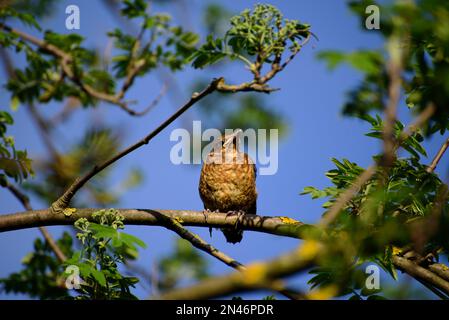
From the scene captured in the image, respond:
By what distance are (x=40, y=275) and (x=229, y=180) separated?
8.60 feet

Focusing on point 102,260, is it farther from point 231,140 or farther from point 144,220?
point 231,140

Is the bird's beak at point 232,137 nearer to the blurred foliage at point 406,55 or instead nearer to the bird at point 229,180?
the bird at point 229,180

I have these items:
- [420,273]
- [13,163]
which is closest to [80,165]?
[13,163]

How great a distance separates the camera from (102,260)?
3.51 m

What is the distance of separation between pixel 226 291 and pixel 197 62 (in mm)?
3242

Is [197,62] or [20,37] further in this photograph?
[20,37]

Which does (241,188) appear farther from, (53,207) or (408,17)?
(408,17)

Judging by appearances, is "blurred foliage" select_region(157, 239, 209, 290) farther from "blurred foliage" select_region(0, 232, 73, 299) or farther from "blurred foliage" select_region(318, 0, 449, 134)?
"blurred foliage" select_region(318, 0, 449, 134)

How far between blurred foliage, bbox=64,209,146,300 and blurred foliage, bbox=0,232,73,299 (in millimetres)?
2691

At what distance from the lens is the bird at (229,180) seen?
22.9 ft

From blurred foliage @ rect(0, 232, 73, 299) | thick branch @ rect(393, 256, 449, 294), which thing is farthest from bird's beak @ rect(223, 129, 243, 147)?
thick branch @ rect(393, 256, 449, 294)

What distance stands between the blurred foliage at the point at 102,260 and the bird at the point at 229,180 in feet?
10.5
